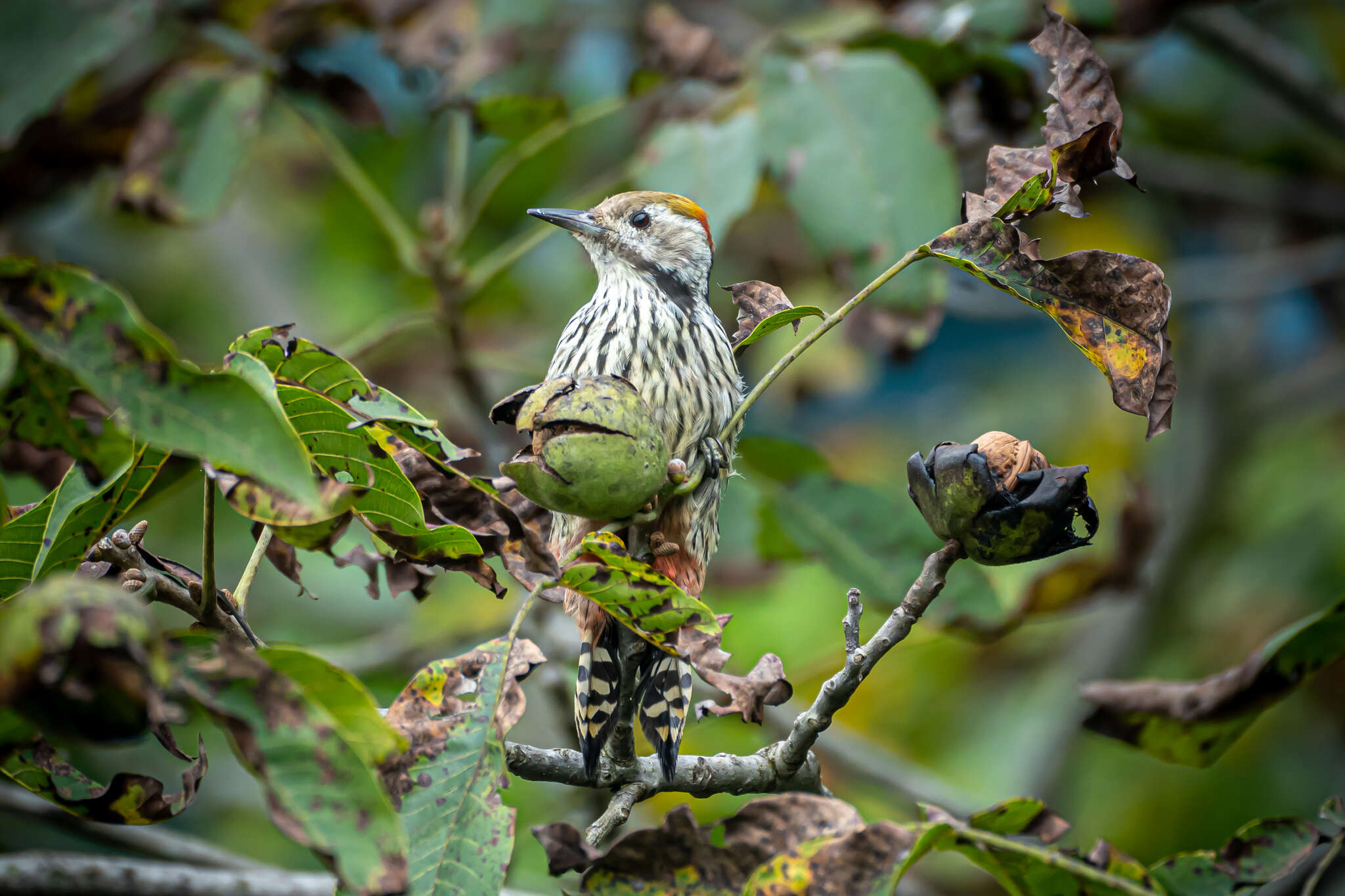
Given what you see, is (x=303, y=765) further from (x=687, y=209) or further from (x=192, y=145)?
(x=192, y=145)

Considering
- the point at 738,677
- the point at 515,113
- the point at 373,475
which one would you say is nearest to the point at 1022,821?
the point at 738,677

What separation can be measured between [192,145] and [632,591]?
226cm

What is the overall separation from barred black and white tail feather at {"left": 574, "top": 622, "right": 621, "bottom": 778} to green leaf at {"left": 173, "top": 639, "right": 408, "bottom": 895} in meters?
0.83

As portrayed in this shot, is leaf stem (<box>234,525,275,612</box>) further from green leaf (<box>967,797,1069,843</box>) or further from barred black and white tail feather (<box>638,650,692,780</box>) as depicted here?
green leaf (<box>967,797,1069,843</box>)

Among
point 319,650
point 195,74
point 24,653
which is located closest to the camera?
point 24,653

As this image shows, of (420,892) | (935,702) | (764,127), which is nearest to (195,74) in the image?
(764,127)

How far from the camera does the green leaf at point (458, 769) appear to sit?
130 centimetres

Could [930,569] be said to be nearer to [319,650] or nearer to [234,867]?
[234,867]

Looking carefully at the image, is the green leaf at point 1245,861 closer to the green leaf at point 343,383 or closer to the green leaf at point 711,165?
the green leaf at point 343,383

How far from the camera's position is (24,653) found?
1.03 meters

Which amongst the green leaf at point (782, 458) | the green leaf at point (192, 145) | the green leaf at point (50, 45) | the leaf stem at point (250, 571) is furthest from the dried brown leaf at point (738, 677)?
the green leaf at point (50, 45)

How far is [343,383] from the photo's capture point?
1.51 meters

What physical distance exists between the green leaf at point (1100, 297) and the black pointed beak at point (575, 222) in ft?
4.53

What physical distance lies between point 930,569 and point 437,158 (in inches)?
159
